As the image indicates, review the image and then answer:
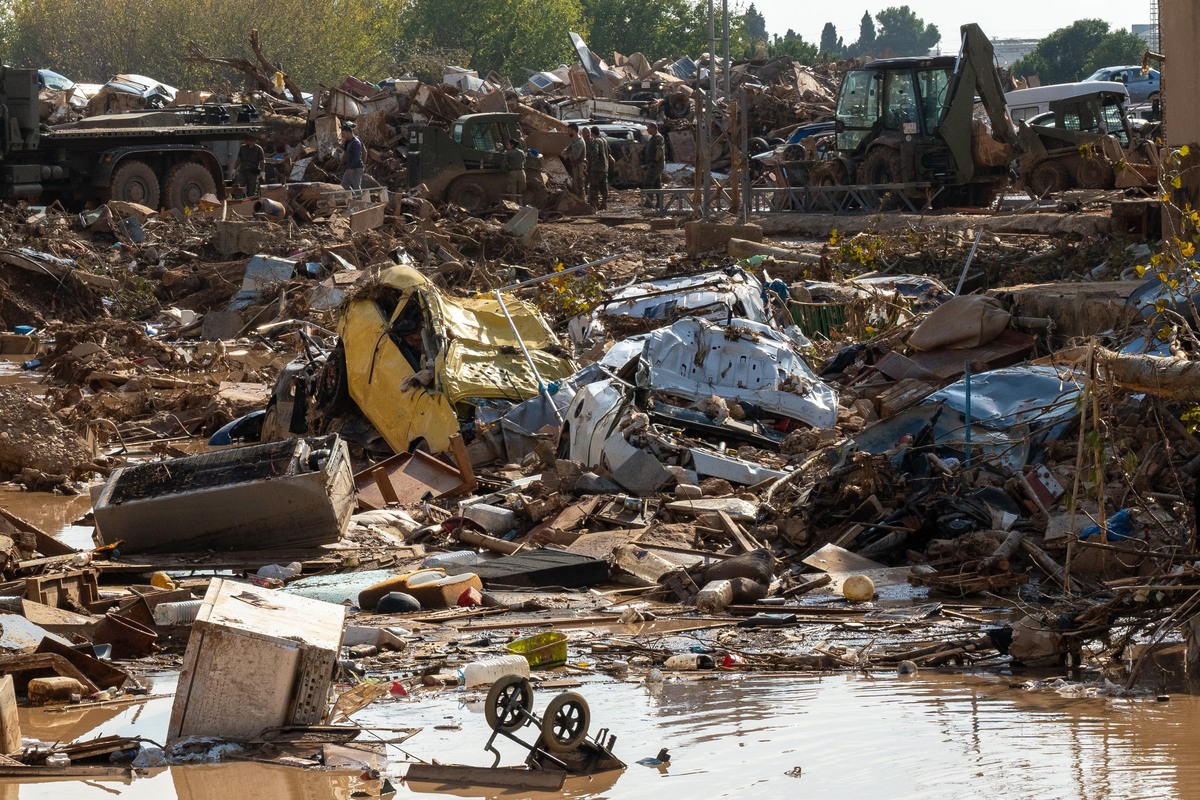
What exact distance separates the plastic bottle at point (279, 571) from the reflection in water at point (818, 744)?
7.97 ft

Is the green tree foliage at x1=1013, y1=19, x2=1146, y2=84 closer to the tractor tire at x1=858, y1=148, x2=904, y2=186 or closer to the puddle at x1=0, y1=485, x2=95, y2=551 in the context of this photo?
the tractor tire at x1=858, y1=148, x2=904, y2=186

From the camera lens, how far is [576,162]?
3012 centimetres

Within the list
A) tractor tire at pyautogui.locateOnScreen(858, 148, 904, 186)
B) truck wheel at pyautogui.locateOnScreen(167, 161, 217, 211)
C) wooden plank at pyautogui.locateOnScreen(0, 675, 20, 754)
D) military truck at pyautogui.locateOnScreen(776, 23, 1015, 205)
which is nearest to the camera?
wooden plank at pyautogui.locateOnScreen(0, 675, 20, 754)

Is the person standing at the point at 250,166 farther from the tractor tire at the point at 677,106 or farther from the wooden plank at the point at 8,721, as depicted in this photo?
the wooden plank at the point at 8,721

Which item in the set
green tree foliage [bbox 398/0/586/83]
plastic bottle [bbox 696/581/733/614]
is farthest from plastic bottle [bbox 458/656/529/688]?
green tree foliage [bbox 398/0/586/83]

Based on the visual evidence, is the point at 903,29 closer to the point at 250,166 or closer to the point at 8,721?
the point at 250,166

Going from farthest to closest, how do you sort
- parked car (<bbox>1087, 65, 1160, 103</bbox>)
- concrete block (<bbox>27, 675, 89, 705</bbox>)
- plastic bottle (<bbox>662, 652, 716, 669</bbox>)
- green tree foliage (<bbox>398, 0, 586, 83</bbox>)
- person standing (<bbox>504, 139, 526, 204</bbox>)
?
green tree foliage (<bbox>398, 0, 586, 83</bbox>)
parked car (<bbox>1087, 65, 1160, 103</bbox>)
person standing (<bbox>504, 139, 526, 204</bbox>)
plastic bottle (<bbox>662, 652, 716, 669</bbox>)
concrete block (<bbox>27, 675, 89, 705</bbox>)

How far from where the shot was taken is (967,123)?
71.9 ft

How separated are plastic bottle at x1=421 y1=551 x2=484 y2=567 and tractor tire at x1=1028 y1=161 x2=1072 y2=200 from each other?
17.5m

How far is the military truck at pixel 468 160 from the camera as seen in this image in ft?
88.2

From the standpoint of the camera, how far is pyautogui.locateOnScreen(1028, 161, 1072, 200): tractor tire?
23.8 m

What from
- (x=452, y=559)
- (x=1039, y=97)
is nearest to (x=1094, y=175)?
(x=1039, y=97)

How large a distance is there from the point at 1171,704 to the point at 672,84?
39532mm

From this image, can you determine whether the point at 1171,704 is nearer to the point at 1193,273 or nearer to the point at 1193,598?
the point at 1193,598
